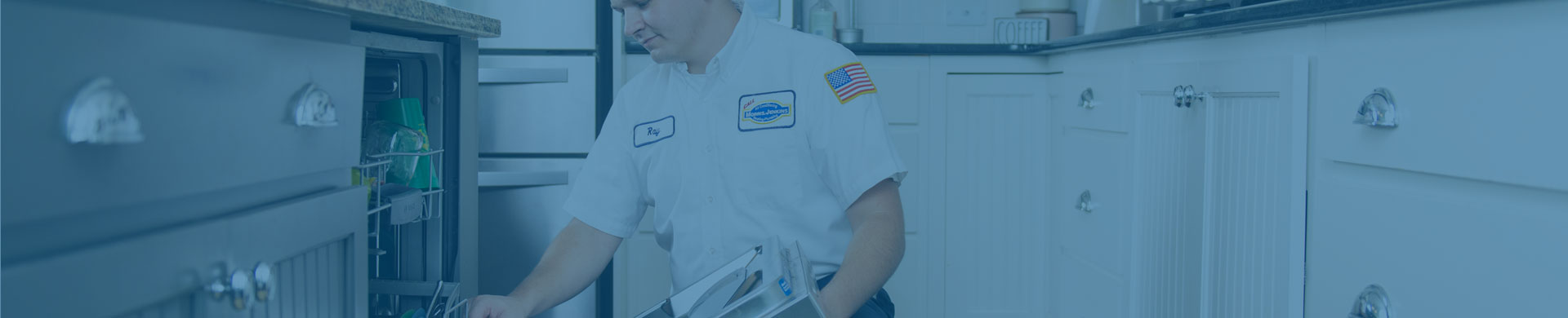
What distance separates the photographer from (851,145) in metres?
1.17

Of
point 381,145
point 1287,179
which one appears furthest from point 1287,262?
point 381,145

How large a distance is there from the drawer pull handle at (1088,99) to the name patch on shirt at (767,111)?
104 centimetres

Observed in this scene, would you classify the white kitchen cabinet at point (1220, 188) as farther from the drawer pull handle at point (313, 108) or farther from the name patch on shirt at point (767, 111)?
the drawer pull handle at point (313, 108)

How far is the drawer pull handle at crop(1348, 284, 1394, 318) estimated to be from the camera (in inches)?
44.6

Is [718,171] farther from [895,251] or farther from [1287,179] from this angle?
[1287,179]

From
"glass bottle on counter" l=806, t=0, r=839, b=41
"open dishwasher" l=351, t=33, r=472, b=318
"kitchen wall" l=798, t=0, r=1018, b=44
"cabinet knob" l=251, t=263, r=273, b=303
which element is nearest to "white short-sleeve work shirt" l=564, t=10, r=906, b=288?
"open dishwasher" l=351, t=33, r=472, b=318

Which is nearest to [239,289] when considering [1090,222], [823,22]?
[1090,222]

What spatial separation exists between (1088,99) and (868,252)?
1177 mm

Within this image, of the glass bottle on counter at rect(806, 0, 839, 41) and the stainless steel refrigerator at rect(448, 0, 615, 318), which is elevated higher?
the glass bottle on counter at rect(806, 0, 839, 41)

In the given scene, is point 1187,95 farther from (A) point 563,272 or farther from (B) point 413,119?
(B) point 413,119

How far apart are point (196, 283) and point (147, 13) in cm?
15

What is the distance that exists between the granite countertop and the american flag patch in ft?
1.23

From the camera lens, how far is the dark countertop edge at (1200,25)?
1.13 metres

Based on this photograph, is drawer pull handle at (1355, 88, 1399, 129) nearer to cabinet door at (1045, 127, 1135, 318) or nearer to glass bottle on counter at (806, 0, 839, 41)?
cabinet door at (1045, 127, 1135, 318)
